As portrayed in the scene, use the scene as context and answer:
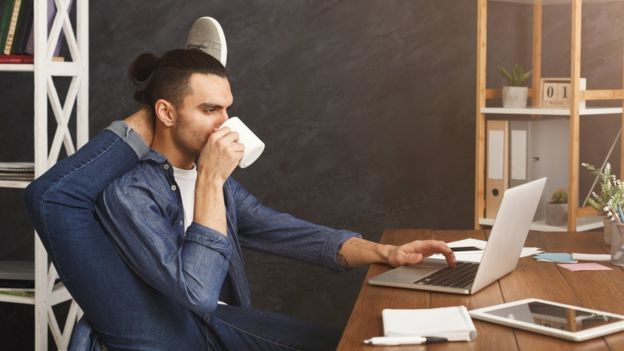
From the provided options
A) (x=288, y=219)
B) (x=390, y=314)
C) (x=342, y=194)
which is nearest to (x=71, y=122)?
(x=342, y=194)

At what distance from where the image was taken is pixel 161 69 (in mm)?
2158

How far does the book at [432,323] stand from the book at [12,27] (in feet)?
7.07

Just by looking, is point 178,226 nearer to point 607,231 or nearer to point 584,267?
point 584,267

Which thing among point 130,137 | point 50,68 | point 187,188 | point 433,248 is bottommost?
point 433,248

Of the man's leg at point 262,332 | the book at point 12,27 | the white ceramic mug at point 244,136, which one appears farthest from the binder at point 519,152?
the book at point 12,27

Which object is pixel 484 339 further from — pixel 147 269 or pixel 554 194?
pixel 554 194

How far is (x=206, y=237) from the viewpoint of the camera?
6.40 ft

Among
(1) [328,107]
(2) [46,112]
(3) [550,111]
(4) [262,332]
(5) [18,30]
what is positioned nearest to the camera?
(4) [262,332]

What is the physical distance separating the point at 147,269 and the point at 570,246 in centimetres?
132

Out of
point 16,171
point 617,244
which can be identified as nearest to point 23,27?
point 16,171

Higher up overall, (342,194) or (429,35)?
(429,35)

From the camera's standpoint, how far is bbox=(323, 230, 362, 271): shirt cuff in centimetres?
241

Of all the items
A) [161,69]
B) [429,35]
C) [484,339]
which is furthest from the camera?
[429,35]

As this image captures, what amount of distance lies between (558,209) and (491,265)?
4.16 ft
